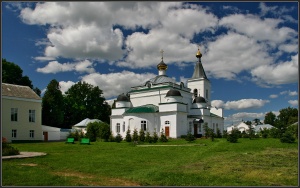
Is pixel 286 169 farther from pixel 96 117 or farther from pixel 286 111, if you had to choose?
pixel 286 111

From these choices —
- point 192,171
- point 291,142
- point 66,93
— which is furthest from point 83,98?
point 192,171

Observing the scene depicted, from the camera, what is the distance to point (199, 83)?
57219mm

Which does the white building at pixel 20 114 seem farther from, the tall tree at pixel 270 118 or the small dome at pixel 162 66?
the tall tree at pixel 270 118

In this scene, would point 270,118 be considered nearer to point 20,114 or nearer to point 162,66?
point 162,66

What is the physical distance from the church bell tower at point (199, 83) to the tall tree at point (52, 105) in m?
24.6

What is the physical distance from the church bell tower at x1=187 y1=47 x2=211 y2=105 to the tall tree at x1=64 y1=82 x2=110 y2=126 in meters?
19.9

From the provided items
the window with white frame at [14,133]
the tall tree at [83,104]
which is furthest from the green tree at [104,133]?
the tall tree at [83,104]

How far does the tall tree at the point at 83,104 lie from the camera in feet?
201

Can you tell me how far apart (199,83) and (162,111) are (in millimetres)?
17770

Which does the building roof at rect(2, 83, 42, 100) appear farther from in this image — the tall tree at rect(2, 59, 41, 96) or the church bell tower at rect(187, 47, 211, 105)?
the church bell tower at rect(187, 47, 211, 105)

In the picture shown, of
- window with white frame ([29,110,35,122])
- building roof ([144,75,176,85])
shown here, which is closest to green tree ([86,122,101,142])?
window with white frame ([29,110,35,122])

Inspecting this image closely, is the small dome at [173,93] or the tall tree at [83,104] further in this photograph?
the tall tree at [83,104]

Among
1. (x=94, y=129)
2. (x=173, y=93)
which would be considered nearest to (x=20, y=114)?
(x=94, y=129)

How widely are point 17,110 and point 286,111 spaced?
78.3m
